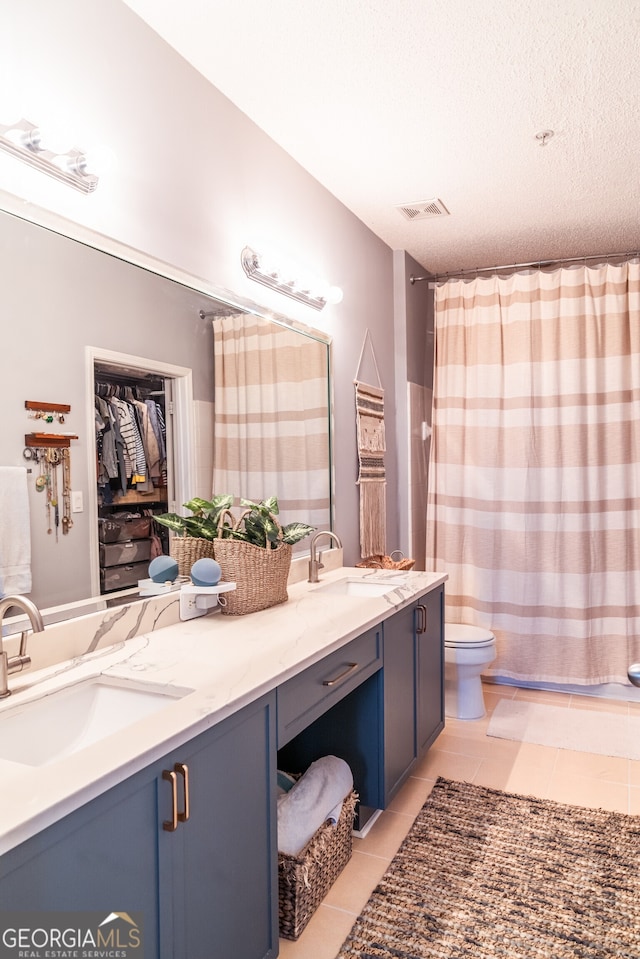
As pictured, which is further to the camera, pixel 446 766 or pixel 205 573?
pixel 446 766

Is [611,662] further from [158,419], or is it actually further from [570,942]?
[158,419]

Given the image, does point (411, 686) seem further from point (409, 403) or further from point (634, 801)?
point (409, 403)

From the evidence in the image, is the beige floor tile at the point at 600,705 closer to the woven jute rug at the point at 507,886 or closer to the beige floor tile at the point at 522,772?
the beige floor tile at the point at 522,772

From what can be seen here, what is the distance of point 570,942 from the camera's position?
5.58 feet

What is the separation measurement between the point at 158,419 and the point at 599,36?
1705mm

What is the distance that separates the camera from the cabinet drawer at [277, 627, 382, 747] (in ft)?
5.24

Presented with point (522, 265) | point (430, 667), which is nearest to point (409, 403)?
point (522, 265)

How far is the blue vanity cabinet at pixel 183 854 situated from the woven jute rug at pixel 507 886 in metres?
0.44

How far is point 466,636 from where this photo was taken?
326cm

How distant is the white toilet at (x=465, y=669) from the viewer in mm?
3184

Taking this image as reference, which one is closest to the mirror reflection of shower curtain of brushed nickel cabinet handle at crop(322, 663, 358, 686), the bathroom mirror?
the bathroom mirror

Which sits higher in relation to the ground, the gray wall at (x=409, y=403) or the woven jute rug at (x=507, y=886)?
the gray wall at (x=409, y=403)

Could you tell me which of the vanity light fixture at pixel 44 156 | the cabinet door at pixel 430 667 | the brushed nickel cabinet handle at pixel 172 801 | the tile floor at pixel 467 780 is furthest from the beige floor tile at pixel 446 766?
the vanity light fixture at pixel 44 156

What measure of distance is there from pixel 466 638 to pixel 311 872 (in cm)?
162
